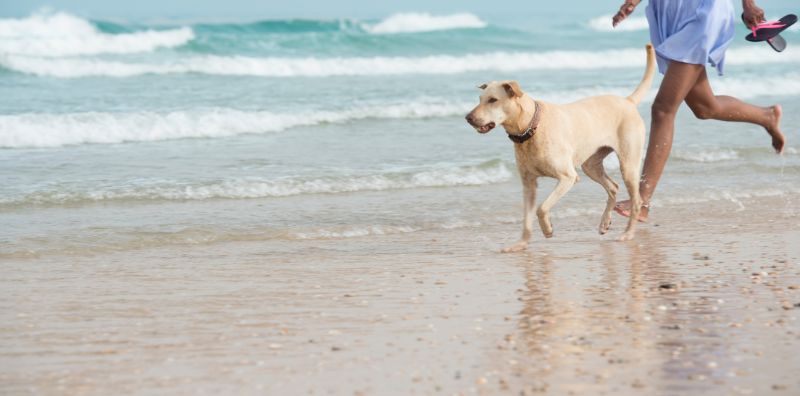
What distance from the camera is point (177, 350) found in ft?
13.8

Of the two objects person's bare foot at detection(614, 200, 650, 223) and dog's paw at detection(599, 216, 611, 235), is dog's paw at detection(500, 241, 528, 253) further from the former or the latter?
person's bare foot at detection(614, 200, 650, 223)

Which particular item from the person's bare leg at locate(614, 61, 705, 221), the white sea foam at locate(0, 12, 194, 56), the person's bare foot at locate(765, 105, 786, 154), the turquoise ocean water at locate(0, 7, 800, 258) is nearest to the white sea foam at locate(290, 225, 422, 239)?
the turquoise ocean water at locate(0, 7, 800, 258)

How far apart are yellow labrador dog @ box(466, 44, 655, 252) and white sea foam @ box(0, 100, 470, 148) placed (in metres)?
6.54

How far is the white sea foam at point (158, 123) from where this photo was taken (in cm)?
1180

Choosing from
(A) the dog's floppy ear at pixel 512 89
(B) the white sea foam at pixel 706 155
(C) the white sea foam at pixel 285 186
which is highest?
(A) the dog's floppy ear at pixel 512 89

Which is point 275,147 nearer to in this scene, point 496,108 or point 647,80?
point 647,80

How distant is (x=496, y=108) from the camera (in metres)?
5.94

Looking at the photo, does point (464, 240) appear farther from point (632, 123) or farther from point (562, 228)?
point (632, 123)

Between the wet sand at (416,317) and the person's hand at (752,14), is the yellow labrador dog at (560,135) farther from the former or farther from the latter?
the person's hand at (752,14)

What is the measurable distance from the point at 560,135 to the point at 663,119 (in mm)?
971

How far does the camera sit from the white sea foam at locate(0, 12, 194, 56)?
2314cm

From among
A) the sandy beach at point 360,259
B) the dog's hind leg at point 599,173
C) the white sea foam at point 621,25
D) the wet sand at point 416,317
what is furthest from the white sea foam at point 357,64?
the wet sand at point 416,317

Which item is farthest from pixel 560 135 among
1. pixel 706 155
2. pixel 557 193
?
pixel 706 155

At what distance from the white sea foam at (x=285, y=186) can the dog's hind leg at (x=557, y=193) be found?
2592 mm
